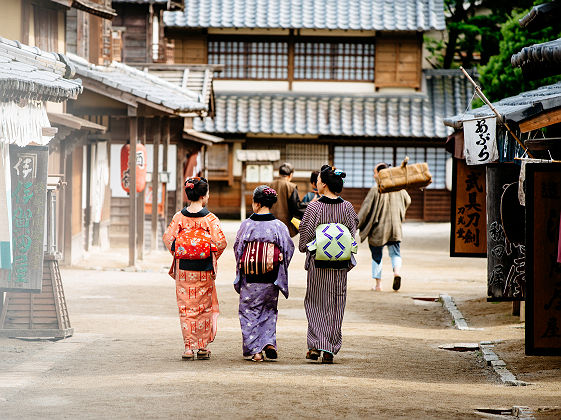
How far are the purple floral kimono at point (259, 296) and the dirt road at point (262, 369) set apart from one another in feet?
0.91

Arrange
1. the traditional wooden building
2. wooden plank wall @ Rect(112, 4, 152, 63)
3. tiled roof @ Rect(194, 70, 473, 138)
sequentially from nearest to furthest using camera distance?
1. wooden plank wall @ Rect(112, 4, 152, 63)
2. tiled roof @ Rect(194, 70, 473, 138)
3. the traditional wooden building

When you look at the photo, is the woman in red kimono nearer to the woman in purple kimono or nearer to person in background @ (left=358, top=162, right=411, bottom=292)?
the woman in purple kimono

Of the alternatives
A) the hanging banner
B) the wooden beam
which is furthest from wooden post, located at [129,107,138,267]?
the wooden beam

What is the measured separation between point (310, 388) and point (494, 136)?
4931 millimetres

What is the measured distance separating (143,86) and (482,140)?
10.5m

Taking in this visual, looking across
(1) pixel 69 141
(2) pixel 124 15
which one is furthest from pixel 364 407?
(2) pixel 124 15

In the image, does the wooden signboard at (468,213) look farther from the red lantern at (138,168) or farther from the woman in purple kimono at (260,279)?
the red lantern at (138,168)

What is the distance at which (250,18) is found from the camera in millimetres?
34281

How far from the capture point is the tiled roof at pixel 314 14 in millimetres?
34156

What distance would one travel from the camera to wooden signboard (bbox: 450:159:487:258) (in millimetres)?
13078

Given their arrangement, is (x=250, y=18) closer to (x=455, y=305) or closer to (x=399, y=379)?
(x=455, y=305)

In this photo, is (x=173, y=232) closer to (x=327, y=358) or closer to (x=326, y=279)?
(x=326, y=279)

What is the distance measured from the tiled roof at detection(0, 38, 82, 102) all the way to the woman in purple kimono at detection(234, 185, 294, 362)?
94.9 inches

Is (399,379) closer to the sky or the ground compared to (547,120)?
closer to the ground
